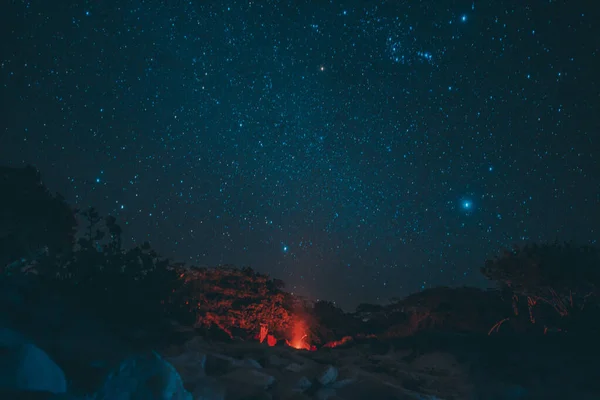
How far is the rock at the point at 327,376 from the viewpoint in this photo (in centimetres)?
1064

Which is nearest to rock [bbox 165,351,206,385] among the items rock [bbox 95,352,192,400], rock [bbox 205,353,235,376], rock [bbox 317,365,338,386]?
rock [bbox 205,353,235,376]

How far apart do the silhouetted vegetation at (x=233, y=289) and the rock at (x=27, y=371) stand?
487 centimetres

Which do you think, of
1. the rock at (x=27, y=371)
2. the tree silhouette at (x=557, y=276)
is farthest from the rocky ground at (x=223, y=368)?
the tree silhouette at (x=557, y=276)

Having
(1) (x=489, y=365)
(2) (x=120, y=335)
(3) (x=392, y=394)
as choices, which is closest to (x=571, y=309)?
(1) (x=489, y=365)

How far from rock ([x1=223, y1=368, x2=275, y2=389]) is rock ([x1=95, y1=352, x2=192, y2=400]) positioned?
3.32 m

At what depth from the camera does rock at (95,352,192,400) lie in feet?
17.6

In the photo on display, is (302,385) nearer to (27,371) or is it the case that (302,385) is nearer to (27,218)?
(27,371)

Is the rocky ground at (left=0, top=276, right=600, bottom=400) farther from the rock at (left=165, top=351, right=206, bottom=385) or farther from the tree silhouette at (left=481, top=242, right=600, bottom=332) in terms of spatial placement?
the tree silhouette at (left=481, top=242, right=600, bottom=332)

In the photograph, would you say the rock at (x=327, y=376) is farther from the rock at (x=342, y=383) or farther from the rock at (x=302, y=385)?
the rock at (x=302, y=385)

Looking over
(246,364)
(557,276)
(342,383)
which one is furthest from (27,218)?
(557,276)

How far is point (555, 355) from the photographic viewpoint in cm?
1590

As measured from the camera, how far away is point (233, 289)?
22547 millimetres

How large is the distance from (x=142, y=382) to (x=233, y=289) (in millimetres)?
17417

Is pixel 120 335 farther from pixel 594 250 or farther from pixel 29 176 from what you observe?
pixel 594 250
